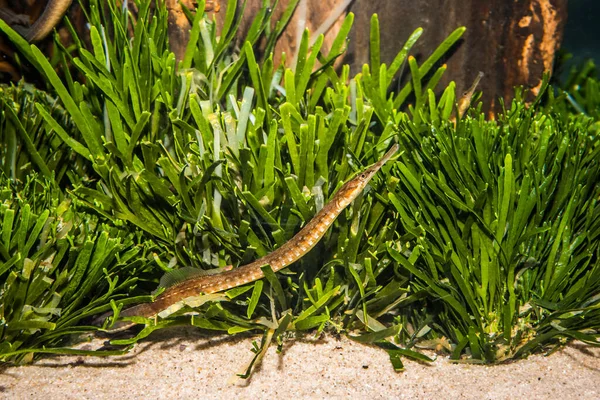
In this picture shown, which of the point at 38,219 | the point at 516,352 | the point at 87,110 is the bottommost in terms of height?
the point at 516,352

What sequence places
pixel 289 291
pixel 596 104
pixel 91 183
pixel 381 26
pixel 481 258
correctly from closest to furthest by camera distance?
pixel 481 258 < pixel 289 291 < pixel 91 183 < pixel 381 26 < pixel 596 104

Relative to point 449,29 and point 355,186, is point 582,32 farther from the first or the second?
point 355,186

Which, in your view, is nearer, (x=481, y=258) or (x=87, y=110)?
(x=481, y=258)

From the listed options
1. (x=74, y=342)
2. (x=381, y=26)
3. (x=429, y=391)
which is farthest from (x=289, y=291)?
(x=381, y=26)

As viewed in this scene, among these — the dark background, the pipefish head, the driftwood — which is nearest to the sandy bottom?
the pipefish head

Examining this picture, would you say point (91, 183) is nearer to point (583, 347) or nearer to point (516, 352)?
point (516, 352)

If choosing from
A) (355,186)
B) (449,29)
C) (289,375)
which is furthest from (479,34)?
(289,375)

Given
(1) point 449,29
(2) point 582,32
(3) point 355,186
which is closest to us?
(3) point 355,186

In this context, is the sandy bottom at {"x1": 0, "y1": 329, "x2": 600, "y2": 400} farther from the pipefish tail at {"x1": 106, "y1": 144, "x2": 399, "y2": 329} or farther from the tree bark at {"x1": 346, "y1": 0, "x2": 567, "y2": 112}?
the tree bark at {"x1": 346, "y1": 0, "x2": 567, "y2": 112}

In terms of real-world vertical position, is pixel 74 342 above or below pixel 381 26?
below
